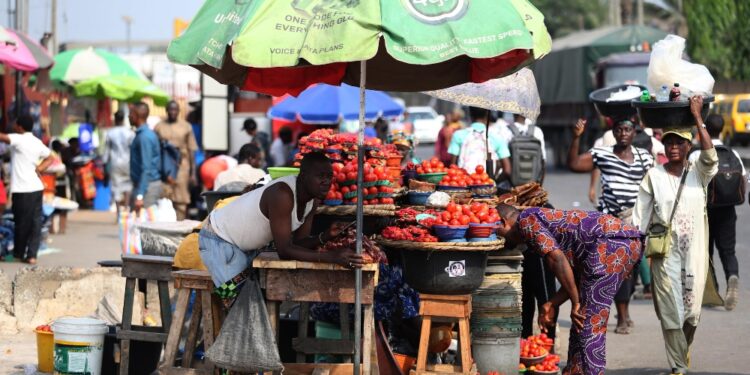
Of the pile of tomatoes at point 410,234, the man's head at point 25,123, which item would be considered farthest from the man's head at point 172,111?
the pile of tomatoes at point 410,234

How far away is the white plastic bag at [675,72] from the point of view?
339 inches

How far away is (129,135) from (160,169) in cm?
280

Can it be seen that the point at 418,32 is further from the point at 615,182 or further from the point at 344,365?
the point at 615,182

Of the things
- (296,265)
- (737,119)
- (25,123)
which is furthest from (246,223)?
(737,119)

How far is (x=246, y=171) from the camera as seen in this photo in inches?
450

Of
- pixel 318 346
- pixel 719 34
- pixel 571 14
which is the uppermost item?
pixel 571 14

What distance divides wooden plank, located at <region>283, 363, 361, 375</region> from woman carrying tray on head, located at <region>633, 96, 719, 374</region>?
2.37m

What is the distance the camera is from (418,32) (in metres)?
5.98

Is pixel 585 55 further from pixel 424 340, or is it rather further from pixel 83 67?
pixel 424 340

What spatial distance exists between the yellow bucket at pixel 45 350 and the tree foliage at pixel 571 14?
70.8m

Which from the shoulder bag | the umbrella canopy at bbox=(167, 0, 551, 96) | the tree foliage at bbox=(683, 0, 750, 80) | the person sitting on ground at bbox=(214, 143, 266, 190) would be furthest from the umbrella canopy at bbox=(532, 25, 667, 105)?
the umbrella canopy at bbox=(167, 0, 551, 96)

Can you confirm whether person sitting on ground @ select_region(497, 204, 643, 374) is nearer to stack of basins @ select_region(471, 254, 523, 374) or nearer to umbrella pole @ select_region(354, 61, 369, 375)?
stack of basins @ select_region(471, 254, 523, 374)

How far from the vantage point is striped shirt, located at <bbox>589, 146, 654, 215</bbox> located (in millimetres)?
9930

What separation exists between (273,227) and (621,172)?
4346 millimetres
